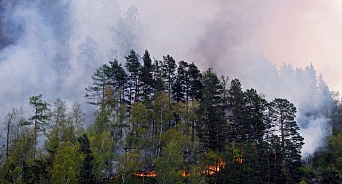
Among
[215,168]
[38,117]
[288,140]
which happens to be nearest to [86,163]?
[38,117]

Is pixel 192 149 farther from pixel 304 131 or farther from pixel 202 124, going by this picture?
pixel 304 131

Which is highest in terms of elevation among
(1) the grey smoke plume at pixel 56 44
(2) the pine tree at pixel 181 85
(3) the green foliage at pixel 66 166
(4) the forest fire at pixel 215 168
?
(1) the grey smoke plume at pixel 56 44

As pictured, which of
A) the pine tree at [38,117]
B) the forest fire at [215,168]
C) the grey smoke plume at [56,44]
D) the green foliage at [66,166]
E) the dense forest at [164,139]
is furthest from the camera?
the grey smoke plume at [56,44]

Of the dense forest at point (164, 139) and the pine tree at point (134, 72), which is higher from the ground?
the pine tree at point (134, 72)

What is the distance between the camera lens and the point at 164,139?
4703 centimetres

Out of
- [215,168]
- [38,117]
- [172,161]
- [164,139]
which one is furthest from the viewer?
[215,168]

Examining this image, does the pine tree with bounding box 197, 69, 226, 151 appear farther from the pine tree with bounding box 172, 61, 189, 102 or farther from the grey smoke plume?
the grey smoke plume

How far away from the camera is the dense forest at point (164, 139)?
41.6 meters

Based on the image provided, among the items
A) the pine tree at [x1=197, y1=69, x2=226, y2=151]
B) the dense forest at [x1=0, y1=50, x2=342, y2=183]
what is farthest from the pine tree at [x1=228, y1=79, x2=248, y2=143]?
the pine tree at [x1=197, y1=69, x2=226, y2=151]

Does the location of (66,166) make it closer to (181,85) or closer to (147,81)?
(147,81)

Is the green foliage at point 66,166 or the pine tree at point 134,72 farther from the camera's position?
the pine tree at point 134,72

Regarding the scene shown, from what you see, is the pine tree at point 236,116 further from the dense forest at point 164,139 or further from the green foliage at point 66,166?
the green foliage at point 66,166

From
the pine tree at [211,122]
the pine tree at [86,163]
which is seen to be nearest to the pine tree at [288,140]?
the pine tree at [211,122]

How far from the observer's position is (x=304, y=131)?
77875 mm
